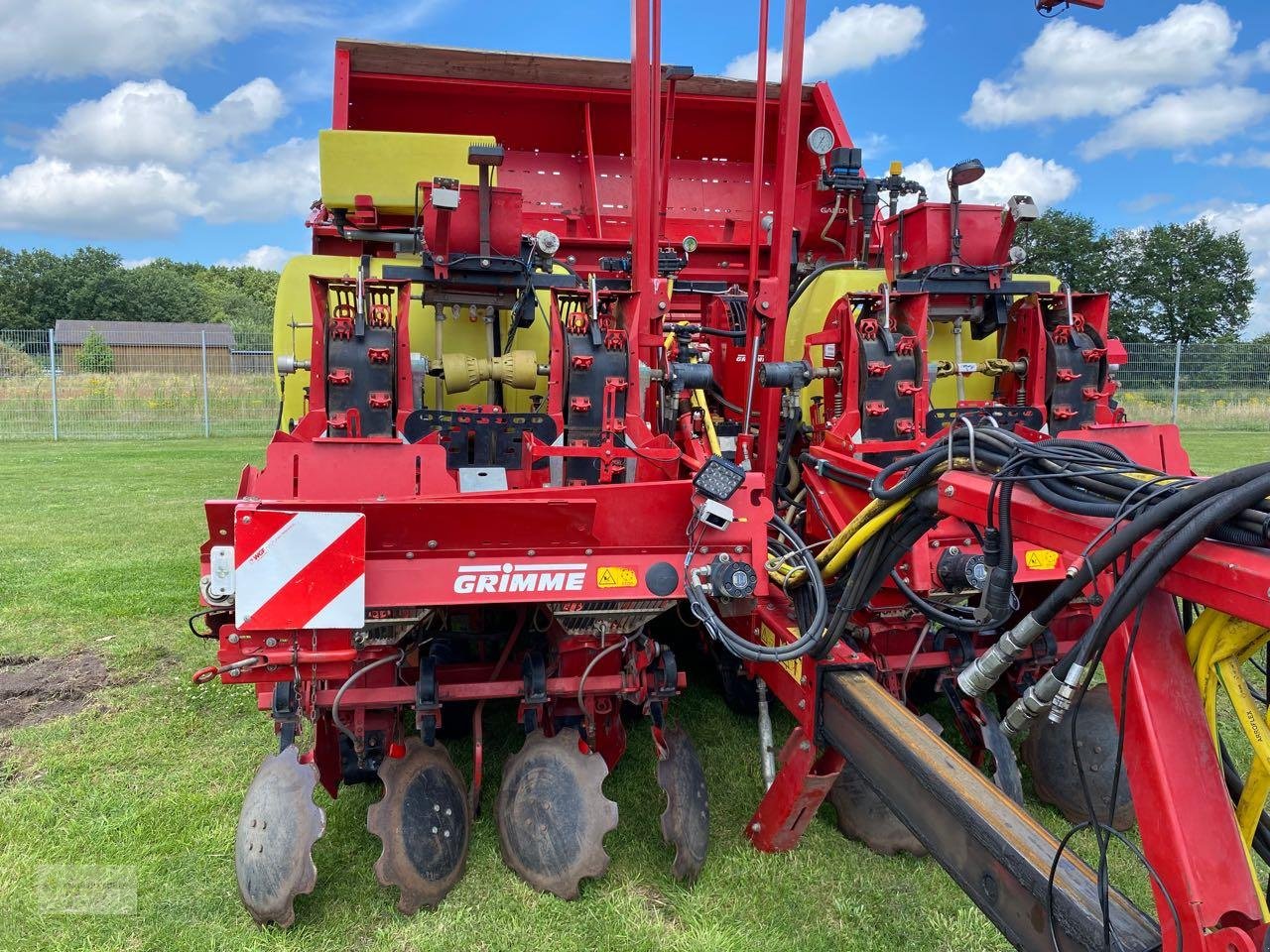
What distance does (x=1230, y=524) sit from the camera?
3.99 ft

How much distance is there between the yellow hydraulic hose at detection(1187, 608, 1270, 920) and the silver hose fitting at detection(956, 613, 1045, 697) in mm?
230

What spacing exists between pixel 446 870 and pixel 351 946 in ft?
1.03

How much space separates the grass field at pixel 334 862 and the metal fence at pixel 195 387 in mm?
12601

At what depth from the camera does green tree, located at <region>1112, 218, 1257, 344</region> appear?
36.3 metres

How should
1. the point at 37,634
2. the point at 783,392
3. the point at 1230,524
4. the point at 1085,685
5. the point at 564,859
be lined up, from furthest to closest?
1. the point at 37,634
2. the point at 783,392
3. the point at 564,859
4. the point at 1085,685
5. the point at 1230,524

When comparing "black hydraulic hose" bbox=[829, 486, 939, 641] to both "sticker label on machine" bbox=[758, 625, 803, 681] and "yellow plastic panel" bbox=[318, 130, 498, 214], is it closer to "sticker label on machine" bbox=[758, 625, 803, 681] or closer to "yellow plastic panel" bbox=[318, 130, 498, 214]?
"sticker label on machine" bbox=[758, 625, 803, 681]

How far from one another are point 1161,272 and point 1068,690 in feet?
142

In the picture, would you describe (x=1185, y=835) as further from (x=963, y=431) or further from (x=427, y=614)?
Answer: (x=427, y=614)

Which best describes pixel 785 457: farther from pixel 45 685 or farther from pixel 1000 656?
pixel 45 685

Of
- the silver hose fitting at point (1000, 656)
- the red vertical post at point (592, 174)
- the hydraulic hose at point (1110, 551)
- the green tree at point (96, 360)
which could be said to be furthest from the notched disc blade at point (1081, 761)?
the green tree at point (96, 360)

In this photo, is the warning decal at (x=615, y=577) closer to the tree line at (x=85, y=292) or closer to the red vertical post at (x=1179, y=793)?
the red vertical post at (x=1179, y=793)

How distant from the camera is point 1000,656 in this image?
1580mm

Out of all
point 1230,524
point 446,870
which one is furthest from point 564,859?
point 1230,524

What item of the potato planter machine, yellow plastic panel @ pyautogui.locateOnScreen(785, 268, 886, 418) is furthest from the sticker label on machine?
yellow plastic panel @ pyautogui.locateOnScreen(785, 268, 886, 418)
